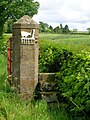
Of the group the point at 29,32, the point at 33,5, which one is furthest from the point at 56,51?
the point at 33,5

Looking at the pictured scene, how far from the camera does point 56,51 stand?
8289 millimetres

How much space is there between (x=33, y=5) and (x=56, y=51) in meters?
46.3

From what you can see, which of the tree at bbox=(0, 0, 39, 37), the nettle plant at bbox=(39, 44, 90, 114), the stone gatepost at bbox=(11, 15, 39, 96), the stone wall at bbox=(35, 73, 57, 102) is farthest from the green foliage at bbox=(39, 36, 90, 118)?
the tree at bbox=(0, 0, 39, 37)

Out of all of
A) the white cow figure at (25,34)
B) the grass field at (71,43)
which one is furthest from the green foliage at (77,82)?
the white cow figure at (25,34)

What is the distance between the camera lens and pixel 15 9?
4966 centimetres

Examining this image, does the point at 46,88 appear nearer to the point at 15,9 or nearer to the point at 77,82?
the point at 77,82

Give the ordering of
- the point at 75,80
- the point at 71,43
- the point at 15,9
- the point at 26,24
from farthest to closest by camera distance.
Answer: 1. the point at 15,9
2. the point at 71,43
3. the point at 26,24
4. the point at 75,80

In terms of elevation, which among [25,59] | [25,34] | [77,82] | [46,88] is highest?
[25,34]

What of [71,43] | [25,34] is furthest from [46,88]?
[71,43]

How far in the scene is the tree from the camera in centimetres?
4938

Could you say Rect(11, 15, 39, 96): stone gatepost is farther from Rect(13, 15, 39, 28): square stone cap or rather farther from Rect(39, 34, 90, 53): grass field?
Rect(39, 34, 90, 53): grass field

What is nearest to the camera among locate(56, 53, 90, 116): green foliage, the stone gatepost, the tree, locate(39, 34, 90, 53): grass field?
locate(56, 53, 90, 116): green foliage

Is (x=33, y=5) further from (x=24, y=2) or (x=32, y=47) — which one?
(x=32, y=47)

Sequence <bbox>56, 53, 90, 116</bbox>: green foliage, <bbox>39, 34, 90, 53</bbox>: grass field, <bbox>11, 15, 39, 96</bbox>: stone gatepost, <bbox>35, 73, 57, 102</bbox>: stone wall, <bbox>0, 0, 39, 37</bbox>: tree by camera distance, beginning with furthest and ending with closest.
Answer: <bbox>0, 0, 39, 37</bbox>: tree
<bbox>39, 34, 90, 53</bbox>: grass field
<bbox>11, 15, 39, 96</bbox>: stone gatepost
<bbox>35, 73, 57, 102</bbox>: stone wall
<bbox>56, 53, 90, 116</bbox>: green foliage
